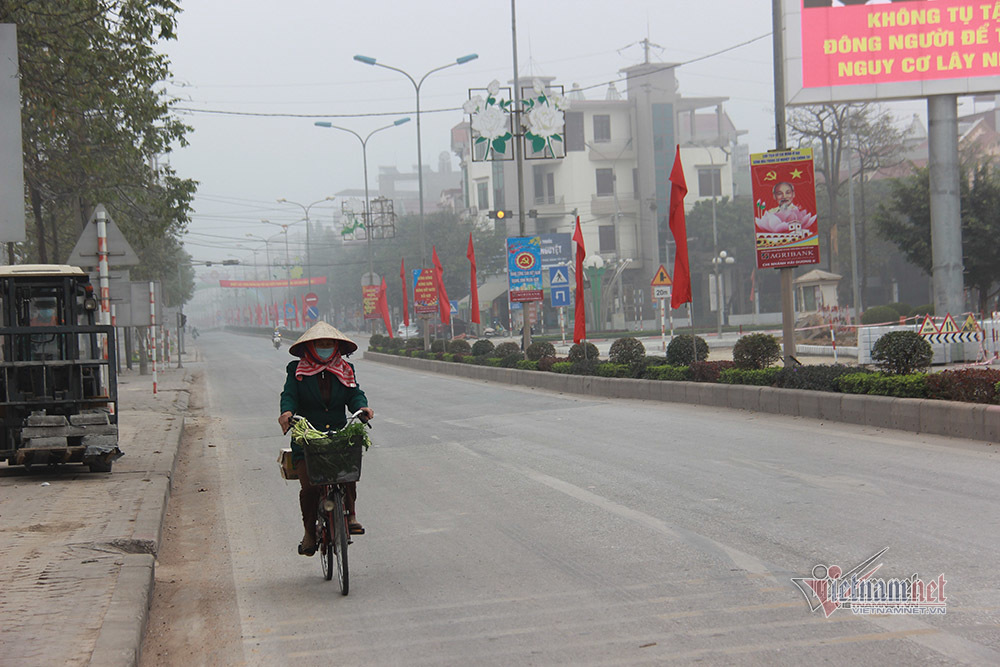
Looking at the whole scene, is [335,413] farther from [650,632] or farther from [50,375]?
[50,375]

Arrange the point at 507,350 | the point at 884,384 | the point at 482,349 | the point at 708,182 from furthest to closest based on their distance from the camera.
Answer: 1. the point at 708,182
2. the point at 482,349
3. the point at 507,350
4. the point at 884,384

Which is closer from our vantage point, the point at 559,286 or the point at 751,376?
the point at 751,376

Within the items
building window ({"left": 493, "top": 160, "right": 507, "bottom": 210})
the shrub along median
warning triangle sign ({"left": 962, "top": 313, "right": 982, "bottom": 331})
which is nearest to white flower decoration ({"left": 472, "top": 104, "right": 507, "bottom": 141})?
the shrub along median

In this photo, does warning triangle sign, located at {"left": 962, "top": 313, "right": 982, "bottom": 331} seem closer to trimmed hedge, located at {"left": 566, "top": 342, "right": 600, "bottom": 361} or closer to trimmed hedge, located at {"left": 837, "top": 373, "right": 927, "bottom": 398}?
trimmed hedge, located at {"left": 566, "top": 342, "right": 600, "bottom": 361}

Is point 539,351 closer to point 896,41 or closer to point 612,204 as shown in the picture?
point 896,41

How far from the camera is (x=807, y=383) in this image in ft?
49.2

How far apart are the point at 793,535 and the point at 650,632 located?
7.40ft

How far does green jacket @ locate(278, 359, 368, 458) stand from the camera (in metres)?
6.32

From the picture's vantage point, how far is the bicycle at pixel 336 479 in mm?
5910

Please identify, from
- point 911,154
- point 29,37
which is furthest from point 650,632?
point 911,154

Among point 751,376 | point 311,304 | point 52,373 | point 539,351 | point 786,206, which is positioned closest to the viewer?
point 52,373

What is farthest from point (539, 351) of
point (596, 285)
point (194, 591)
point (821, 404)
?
point (596, 285)

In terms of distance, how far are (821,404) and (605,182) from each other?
62882 millimetres

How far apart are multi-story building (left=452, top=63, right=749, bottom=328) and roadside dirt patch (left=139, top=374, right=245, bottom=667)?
62.3 meters
